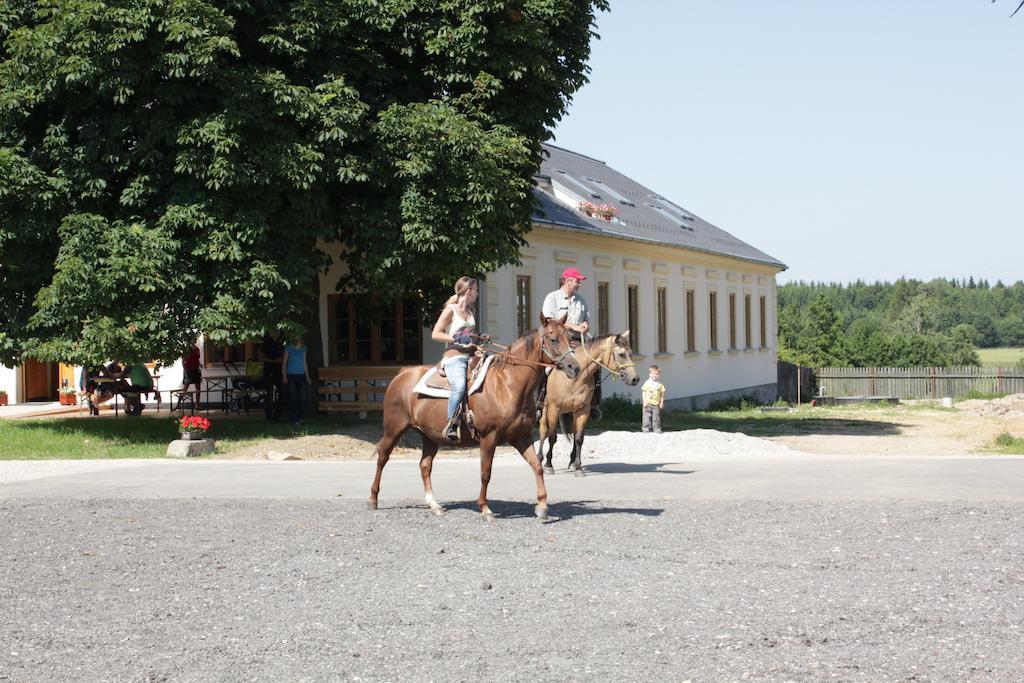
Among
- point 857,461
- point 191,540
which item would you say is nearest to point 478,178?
point 857,461

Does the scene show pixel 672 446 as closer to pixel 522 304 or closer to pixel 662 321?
pixel 522 304

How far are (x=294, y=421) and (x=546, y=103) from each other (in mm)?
7653

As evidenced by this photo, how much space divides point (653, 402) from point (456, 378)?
10701 mm

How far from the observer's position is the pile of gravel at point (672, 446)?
18.8 metres

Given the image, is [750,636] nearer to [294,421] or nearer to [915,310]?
[294,421]

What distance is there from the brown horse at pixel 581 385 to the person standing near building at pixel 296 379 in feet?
29.8

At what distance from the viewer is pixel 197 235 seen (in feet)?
67.3

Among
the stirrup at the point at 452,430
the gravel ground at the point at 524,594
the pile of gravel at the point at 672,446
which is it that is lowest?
the gravel ground at the point at 524,594

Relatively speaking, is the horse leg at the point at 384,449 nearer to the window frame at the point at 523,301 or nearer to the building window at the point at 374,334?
the building window at the point at 374,334

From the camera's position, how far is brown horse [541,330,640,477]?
564 inches

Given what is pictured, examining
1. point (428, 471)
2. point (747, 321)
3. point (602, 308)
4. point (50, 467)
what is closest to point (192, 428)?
point (50, 467)

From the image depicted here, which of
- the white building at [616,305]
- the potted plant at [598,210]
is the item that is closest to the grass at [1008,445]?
the white building at [616,305]

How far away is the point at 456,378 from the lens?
11.4 meters

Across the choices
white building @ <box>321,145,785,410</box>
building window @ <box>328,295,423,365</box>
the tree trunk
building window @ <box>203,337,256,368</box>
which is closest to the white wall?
white building @ <box>321,145,785,410</box>
